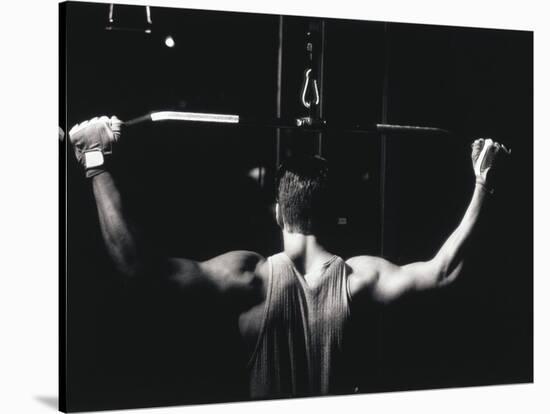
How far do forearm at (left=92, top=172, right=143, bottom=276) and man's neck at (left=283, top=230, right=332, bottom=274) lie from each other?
0.91 m

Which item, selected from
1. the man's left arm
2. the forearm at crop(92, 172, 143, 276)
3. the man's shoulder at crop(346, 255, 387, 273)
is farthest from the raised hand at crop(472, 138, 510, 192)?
the forearm at crop(92, 172, 143, 276)

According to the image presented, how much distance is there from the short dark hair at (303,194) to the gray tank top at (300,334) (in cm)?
21

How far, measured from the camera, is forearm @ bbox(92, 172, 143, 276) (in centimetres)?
605

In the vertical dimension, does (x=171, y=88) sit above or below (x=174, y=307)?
above

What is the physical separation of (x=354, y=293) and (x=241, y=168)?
3.28 ft

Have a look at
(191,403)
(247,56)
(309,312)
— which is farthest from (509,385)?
(247,56)

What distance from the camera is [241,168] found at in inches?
252

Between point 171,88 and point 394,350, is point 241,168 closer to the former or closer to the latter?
point 171,88

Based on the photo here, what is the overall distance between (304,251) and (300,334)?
18.4 inches

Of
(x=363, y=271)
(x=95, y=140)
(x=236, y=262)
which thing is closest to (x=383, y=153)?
(x=363, y=271)

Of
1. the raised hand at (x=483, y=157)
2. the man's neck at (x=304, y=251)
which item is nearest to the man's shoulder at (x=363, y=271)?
the man's neck at (x=304, y=251)

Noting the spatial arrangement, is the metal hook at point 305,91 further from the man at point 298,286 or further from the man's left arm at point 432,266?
the man's left arm at point 432,266

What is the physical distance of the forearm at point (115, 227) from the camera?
605 centimetres

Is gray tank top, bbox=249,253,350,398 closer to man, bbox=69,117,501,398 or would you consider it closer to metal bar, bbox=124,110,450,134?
man, bbox=69,117,501,398
